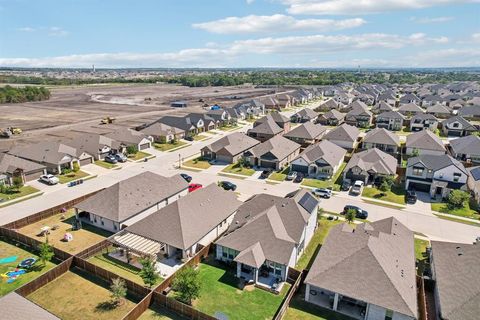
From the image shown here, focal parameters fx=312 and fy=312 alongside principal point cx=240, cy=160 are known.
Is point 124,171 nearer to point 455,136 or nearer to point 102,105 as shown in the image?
point 455,136

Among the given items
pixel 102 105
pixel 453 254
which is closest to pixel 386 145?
pixel 453 254

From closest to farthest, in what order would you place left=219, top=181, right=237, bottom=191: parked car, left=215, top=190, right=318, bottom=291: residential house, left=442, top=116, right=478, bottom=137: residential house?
left=215, top=190, right=318, bottom=291: residential house, left=219, top=181, right=237, bottom=191: parked car, left=442, top=116, right=478, bottom=137: residential house

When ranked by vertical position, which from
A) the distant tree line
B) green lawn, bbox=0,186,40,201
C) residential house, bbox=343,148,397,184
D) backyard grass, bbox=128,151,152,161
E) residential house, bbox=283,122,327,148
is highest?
the distant tree line

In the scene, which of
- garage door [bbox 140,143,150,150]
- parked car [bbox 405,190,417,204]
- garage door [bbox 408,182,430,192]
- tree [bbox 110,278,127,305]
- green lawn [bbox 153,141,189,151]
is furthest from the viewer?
green lawn [bbox 153,141,189,151]

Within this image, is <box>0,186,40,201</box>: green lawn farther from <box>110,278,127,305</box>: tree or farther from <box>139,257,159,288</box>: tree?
<box>139,257,159,288</box>: tree

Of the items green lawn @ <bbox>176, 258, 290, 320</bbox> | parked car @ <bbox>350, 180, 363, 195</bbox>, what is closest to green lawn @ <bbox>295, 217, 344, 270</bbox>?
green lawn @ <bbox>176, 258, 290, 320</bbox>

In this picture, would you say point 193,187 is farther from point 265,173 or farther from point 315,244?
point 315,244

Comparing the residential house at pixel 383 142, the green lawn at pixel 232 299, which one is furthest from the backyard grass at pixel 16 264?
the residential house at pixel 383 142
